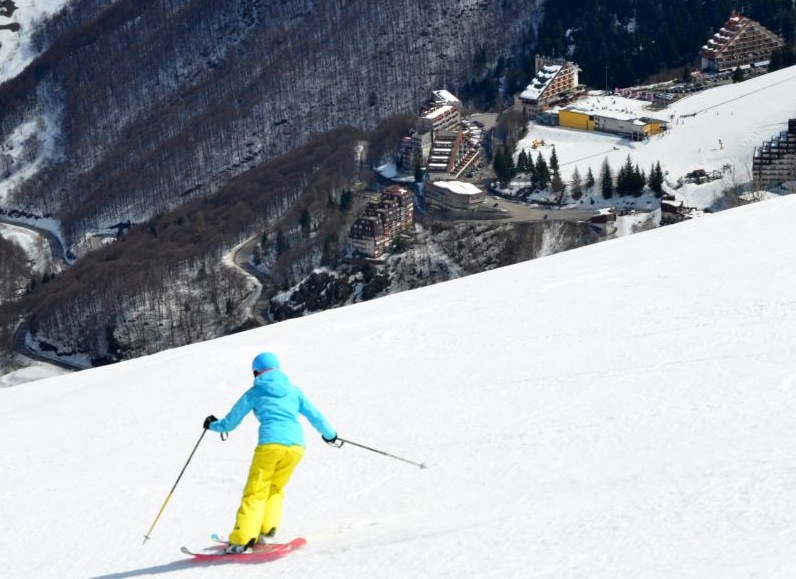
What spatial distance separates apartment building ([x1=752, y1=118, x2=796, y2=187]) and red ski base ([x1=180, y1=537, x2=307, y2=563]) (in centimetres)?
4608

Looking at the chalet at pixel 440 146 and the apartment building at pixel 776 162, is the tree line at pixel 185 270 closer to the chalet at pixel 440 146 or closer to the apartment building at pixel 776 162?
the chalet at pixel 440 146

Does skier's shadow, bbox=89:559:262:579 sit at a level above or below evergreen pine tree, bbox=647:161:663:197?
above

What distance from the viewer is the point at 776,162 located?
52.3 metres

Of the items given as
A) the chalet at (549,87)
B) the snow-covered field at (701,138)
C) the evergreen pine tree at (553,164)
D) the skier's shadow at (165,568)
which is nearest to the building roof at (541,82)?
the chalet at (549,87)

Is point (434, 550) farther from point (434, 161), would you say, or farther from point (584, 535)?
point (434, 161)

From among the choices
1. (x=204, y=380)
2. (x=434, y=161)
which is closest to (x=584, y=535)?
(x=204, y=380)

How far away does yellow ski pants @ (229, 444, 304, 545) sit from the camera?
7.62 meters

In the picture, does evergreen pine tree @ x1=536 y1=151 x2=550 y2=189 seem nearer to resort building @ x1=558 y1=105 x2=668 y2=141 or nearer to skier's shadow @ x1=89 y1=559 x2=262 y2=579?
resort building @ x1=558 y1=105 x2=668 y2=141

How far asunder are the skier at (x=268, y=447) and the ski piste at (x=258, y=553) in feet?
0.14

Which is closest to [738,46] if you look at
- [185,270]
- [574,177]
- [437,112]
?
[437,112]

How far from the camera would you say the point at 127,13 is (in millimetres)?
113188

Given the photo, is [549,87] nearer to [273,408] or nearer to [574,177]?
[574,177]

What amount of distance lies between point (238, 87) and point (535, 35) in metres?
24.2

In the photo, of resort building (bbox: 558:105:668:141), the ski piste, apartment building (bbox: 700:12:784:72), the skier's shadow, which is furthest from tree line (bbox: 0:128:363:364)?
the ski piste
